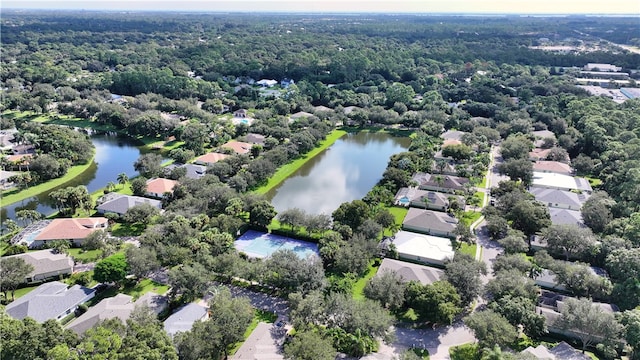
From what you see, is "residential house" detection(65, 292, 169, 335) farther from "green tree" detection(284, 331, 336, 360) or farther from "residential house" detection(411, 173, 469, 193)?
"residential house" detection(411, 173, 469, 193)

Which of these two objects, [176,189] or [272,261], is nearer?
[272,261]

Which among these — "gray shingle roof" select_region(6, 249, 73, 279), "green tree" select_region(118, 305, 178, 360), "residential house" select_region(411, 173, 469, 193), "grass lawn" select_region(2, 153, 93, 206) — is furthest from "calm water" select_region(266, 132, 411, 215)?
"grass lawn" select_region(2, 153, 93, 206)

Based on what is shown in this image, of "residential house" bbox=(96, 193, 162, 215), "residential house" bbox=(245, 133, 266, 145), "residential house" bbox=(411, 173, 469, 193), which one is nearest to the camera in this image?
"residential house" bbox=(96, 193, 162, 215)

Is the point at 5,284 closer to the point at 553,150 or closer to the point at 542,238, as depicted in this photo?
the point at 542,238

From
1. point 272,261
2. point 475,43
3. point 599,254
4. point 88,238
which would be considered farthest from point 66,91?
point 475,43

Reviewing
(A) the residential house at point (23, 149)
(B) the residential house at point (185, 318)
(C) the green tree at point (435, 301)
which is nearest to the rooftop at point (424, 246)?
(C) the green tree at point (435, 301)

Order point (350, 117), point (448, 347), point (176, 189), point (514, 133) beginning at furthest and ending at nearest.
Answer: point (350, 117) → point (514, 133) → point (176, 189) → point (448, 347)
